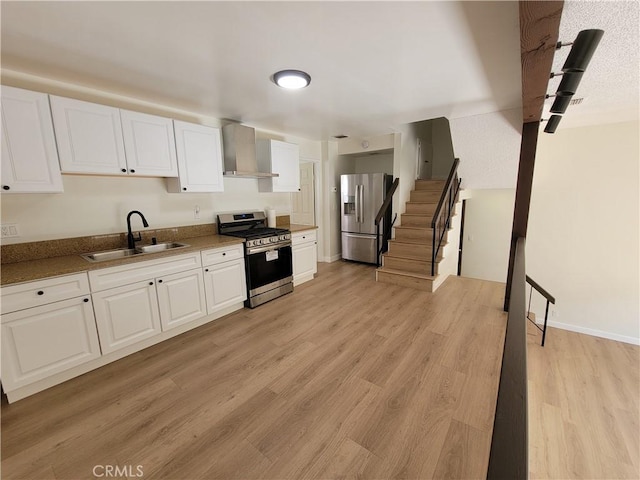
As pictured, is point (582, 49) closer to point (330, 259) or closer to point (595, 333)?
point (330, 259)

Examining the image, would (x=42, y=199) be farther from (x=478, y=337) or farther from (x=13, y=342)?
(x=478, y=337)

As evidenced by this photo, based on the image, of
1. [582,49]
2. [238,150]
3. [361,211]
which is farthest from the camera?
[361,211]

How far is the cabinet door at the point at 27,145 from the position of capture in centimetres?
184

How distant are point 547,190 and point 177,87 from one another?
5.51 metres

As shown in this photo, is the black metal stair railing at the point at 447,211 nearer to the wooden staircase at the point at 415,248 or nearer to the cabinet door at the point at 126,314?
the wooden staircase at the point at 415,248

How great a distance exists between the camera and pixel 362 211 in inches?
197

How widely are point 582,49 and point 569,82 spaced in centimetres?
34

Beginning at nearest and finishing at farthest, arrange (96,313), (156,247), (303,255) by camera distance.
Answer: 1. (96,313)
2. (156,247)
3. (303,255)

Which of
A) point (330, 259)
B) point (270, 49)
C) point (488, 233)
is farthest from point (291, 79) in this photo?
point (488, 233)

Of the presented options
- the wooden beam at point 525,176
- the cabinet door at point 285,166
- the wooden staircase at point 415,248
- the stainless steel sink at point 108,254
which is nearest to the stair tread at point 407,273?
the wooden staircase at point 415,248

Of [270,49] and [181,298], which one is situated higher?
[270,49]

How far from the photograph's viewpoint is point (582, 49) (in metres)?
1.31

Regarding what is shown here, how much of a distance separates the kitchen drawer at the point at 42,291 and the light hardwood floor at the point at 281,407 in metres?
0.70

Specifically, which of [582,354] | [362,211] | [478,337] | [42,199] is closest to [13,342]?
[42,199]
